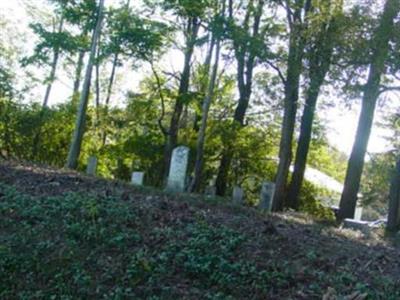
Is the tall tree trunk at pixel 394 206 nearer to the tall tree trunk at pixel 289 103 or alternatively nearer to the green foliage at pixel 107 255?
the tall tree trunk at pixel 289 103

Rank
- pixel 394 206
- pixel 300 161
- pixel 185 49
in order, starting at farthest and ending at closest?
1. pixel 185 49
2. pixel 300 161
3. pixel 394 206

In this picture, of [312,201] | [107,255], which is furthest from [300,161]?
[107,255]

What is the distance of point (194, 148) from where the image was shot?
20.1 m

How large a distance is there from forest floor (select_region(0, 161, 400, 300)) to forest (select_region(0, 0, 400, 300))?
3 centimetres

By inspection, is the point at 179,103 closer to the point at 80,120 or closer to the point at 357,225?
the point at 80,120

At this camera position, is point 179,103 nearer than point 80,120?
No

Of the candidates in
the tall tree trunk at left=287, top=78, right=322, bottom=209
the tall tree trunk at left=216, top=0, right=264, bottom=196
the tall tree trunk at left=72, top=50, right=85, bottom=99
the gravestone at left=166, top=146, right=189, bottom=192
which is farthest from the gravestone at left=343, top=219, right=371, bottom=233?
the tall tree trunk at left=72, top=50, right=85, bottom=99

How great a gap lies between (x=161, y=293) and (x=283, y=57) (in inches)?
414

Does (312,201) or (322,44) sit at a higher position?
(322,44)

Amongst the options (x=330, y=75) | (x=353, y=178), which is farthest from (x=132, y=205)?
(x=353, y=178)

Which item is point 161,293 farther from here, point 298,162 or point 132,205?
point 298,162

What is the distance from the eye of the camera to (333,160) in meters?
25.9

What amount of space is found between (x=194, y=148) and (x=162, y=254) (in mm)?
13289

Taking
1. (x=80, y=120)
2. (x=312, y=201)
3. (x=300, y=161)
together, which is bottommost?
(x=312, y=201)
